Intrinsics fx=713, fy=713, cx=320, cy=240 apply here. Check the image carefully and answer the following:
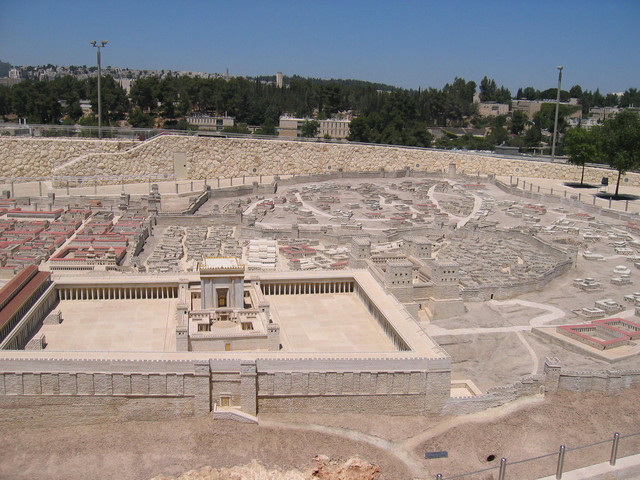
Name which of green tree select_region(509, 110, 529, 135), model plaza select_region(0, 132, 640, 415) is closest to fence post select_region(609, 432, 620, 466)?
model plaza select_region(0, 132, 640, 415)

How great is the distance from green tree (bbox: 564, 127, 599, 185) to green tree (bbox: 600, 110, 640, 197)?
6.53ft

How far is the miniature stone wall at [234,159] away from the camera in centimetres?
7094

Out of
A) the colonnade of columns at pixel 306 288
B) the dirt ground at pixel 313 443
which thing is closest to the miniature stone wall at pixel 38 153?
the colonnade of columns at pixel 306 288

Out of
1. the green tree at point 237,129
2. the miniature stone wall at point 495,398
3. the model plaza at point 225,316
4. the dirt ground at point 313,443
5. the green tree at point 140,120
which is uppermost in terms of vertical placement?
the green tree at point 140,120

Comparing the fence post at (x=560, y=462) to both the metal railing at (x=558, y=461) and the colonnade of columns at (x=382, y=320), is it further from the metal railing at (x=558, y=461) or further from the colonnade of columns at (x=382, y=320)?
the colonnade of columns at (x=382, y=320)

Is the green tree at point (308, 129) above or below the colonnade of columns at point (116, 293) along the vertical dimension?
above

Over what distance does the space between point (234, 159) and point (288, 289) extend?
4523cm

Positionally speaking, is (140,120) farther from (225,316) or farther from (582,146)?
(225,316)

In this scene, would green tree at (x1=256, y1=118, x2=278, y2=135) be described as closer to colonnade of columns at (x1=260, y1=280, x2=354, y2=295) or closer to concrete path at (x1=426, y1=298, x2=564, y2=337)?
colonnade of columns at (x1=260, y1=280, x2=354, y2=295)

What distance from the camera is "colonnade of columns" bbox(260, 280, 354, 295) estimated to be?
38.8 meters

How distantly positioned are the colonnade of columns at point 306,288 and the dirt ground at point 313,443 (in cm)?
1036

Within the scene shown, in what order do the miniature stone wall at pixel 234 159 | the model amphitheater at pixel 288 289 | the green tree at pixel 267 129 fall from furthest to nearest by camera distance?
the green tree at pixel 267 129 < the miniature stone wall at pixel 234 159 < the model amphitheater at pixel 288 289

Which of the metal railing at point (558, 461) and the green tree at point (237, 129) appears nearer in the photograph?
the metal railing at point (558, 461)

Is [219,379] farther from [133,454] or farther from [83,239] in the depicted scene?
[83,239]
